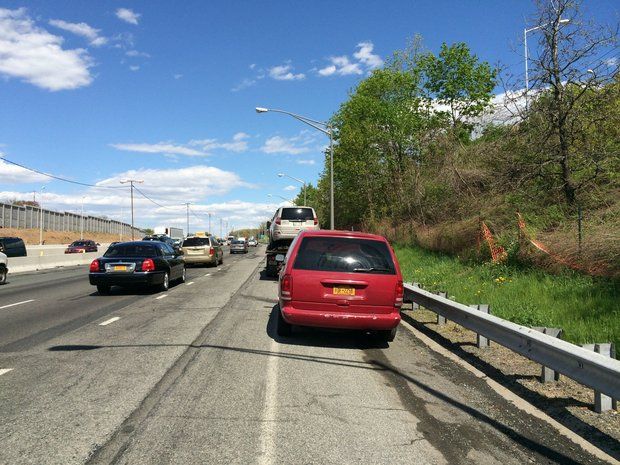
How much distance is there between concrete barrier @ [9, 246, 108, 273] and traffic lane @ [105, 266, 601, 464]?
23.0m

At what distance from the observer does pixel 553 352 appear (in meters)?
4.93

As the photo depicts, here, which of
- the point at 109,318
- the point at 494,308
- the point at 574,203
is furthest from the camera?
the point at 574,203

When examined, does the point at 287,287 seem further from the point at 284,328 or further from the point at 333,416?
the point at 333,416

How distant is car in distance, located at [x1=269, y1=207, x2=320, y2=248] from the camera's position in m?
23.1

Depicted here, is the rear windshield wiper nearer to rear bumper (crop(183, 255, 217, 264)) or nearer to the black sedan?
the black sedan

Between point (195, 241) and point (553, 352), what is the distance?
23.4m

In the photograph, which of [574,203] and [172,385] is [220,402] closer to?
[172,385]

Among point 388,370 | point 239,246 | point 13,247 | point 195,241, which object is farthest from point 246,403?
point 239,246

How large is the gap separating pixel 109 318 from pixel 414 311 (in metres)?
6.49

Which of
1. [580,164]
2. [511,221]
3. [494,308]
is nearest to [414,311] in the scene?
[494,308]

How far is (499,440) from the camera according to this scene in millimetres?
4043

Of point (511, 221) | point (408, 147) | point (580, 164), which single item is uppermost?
point (408, 147)

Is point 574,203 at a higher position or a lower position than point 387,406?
higher

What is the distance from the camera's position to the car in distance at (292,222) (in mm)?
23125
